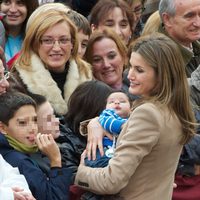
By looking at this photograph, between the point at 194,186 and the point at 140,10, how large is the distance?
372 cm

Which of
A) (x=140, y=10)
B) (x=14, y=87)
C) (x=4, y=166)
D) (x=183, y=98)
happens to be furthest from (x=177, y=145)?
(x=140, y=10)

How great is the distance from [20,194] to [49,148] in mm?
486

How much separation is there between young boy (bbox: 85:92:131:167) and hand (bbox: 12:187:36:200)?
573 millimetres

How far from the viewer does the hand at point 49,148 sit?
191 inches

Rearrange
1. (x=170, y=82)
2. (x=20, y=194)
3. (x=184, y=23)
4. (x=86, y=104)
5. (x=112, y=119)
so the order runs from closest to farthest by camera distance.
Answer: (x=20, y=194) → (x=170, y=82) → (x=112, y=119) → (x=86, y=104) → (x=184, y=23)

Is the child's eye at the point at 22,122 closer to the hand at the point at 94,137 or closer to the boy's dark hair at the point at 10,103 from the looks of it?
the boy's dark hair at the point at 10,103

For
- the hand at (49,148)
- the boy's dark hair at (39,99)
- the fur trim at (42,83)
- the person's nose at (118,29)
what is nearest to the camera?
the hand at (49,148)

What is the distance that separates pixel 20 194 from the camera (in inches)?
176

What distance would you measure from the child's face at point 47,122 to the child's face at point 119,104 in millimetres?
379

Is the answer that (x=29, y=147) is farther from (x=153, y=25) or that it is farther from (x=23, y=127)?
(x=153, y=25)

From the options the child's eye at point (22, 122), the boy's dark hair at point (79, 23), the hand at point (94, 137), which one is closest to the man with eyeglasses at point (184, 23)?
the boy's dark hair at point (79, 23)

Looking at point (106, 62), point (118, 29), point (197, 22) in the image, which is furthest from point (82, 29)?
point (197, 22)

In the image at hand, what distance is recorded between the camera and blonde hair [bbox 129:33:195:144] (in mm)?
4684

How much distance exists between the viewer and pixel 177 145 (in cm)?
472
